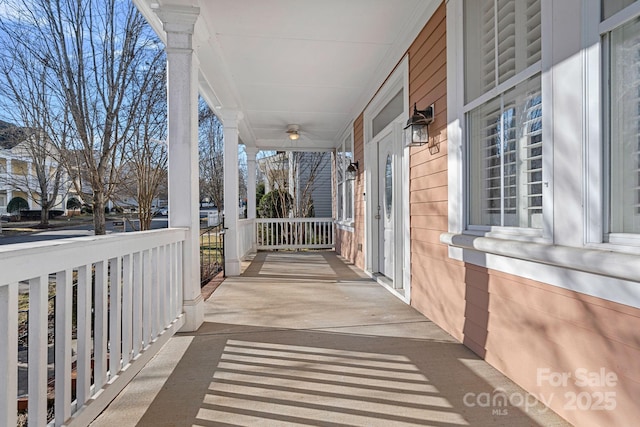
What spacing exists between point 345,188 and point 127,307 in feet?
17.8

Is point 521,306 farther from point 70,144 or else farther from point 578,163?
point 70,144

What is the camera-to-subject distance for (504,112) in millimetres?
2084

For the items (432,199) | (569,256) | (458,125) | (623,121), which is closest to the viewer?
(623,121)

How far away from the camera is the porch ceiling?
115 inches

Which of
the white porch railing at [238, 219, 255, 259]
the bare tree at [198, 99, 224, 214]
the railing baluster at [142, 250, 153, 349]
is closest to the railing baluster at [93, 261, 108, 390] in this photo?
the railing baluster at [142, 250, 153, 349]

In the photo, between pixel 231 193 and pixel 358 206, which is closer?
pixel 231 193

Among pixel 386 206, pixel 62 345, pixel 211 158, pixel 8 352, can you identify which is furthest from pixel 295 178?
pixel 8 352

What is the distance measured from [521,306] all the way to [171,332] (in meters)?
2.27

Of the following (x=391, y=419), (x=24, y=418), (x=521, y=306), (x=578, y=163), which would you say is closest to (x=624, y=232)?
(x=578, y=163)

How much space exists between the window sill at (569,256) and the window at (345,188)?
4463 mm

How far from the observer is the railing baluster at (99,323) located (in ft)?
5.37

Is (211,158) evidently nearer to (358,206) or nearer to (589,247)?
(358,206)

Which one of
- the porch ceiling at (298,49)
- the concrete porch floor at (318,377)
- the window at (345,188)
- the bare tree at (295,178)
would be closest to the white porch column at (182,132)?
the porch ceiling at (298,49)

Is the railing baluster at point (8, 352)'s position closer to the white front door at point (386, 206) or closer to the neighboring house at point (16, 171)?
the neighboring house at point (16, 171)
